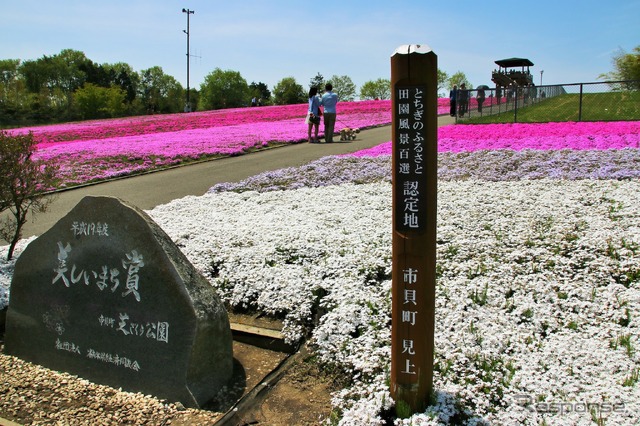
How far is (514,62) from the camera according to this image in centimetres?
4925

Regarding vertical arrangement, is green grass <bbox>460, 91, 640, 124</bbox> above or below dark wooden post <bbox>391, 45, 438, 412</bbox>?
above

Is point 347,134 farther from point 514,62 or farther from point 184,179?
point 514,62

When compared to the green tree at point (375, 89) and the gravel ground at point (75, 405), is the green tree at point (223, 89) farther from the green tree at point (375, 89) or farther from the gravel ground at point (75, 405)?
the gravel ground at point (75, 405)

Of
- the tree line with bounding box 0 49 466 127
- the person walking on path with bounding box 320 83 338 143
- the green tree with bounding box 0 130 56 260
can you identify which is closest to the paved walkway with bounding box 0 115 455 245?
the person walking on path with bounding box 320 83 338 143

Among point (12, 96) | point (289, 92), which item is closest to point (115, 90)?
point (12, 96)

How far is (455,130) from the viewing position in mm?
18312

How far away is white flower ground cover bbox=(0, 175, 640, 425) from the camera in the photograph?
10.8 ft

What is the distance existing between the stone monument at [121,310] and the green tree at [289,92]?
2568 inches

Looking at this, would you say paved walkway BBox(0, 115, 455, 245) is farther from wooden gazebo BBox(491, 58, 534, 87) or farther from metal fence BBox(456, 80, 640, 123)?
wooden gazebo BBox(491, 58, 534, 87)

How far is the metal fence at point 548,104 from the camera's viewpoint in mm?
19234

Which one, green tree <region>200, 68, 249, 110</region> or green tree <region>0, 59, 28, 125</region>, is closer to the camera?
green tree <region>0, 59, 28, 125</region>

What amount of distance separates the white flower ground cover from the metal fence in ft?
41.3

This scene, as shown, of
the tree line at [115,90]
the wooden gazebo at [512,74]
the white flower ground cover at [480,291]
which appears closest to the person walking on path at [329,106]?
the white flower ground cover at [480,291]

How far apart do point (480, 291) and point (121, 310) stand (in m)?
3.17
